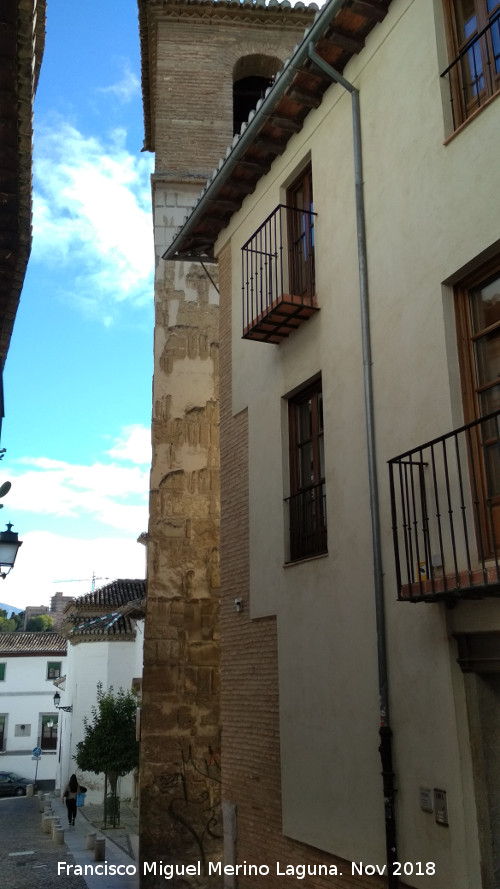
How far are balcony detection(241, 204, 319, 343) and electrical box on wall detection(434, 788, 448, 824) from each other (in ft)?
14.1

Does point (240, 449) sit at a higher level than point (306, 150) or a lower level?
lower

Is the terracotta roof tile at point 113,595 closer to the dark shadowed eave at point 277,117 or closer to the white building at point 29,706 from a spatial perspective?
the white building at point 29,706

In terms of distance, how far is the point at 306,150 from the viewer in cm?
849

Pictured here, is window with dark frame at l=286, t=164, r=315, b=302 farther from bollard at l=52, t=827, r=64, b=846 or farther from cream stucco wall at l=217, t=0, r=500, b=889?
bollard at l=52, t=827, r=64, b=846

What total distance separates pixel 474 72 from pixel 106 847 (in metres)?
19.1

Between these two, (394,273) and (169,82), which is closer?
(394,273)

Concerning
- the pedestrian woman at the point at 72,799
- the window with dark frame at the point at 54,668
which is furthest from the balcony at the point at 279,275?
the window with dark frame at the point at 54,668

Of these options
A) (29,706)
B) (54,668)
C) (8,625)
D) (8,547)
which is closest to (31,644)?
(54,668)

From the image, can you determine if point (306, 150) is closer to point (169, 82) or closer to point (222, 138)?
point (222, 138)

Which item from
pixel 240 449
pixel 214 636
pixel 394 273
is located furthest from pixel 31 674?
pixel 394 273

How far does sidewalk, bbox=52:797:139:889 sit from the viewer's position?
15234 millimetres

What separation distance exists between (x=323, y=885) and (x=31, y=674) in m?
44.3

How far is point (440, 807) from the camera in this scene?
17.5ft

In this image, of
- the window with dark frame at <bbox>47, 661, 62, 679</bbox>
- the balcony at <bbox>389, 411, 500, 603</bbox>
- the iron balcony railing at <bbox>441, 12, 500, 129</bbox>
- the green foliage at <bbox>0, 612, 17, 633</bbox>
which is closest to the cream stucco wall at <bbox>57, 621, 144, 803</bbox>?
the window with dark frame at <bbox>47, 661, 62, 679</bbox>
